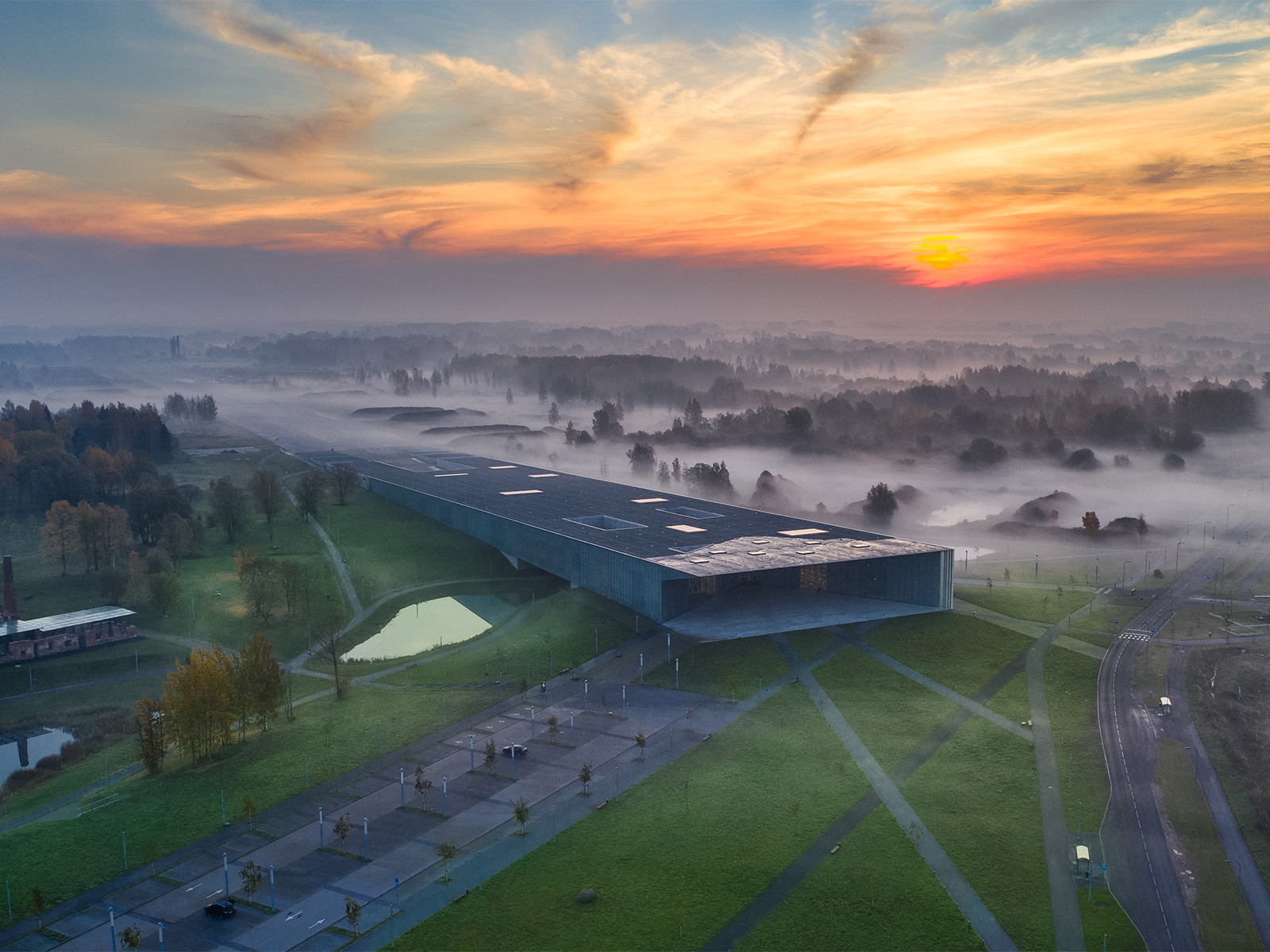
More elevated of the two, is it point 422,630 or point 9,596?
point 9,596

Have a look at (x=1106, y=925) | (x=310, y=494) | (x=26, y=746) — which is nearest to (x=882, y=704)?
(x=1106, y=925)

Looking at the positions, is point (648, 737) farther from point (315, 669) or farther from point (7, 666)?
point (7, 666)

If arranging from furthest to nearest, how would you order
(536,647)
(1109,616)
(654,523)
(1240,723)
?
(654,523) < (1109,616) < (536,647) < (1240,723)

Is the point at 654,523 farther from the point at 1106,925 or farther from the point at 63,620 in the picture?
the point at 1106,925

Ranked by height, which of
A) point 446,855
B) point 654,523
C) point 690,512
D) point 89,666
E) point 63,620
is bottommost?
point 89,666

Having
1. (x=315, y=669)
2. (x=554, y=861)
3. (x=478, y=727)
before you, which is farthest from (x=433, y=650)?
(x=554, y=861)

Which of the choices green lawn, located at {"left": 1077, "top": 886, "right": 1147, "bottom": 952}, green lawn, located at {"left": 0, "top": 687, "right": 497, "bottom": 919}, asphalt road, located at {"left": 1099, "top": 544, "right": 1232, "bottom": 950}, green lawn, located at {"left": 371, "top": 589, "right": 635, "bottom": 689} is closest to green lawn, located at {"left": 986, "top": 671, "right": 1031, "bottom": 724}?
asphalt road, located at {"left": 1099, "top": 544, "right": 1232, "bottom": 950}
